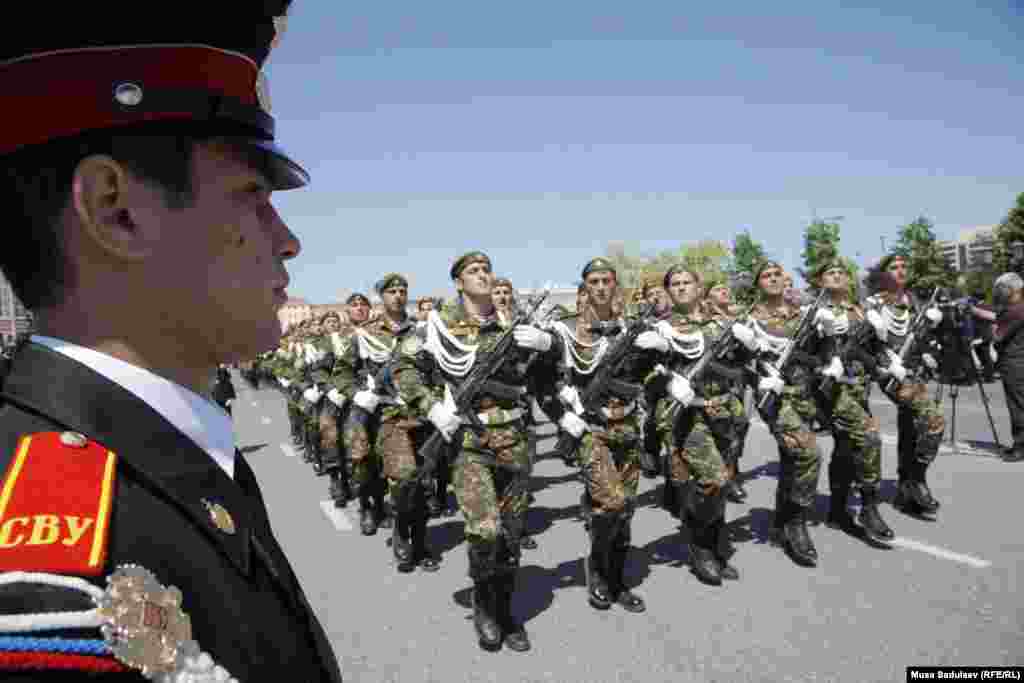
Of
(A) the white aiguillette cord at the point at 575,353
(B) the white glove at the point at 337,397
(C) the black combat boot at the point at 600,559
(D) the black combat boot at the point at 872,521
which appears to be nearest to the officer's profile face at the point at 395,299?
(B) the white glove at the point at 337,397

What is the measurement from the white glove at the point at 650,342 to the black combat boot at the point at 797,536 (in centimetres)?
164

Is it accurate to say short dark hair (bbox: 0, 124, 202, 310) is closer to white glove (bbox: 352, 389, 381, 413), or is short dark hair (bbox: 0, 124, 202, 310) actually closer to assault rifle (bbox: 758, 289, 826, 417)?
assault rifle (bbox: 758, 289, 826, 417)

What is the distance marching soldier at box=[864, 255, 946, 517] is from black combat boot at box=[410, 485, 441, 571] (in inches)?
178

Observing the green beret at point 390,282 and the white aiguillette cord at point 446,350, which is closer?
the white aiguillette cord at point 446,350

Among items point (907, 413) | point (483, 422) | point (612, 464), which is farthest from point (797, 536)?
point (483, 422)

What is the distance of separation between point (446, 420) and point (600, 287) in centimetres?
186

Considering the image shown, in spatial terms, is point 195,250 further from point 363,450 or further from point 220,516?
point 363,450

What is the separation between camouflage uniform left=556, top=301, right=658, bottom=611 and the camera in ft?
14.9

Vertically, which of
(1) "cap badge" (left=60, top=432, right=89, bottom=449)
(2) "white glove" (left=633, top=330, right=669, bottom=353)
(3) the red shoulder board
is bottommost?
(3) the red shoulder board

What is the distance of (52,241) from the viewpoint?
29.3 inches

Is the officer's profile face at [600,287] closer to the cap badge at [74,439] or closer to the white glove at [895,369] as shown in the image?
the white glove at [895,369]

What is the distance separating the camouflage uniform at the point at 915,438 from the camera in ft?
19.8

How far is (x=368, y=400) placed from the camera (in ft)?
22.1

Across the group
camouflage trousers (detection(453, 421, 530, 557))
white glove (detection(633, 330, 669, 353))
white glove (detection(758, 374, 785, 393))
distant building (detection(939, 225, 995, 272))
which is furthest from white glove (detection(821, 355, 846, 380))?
distant building (detection(939, 225, 995, 272))
